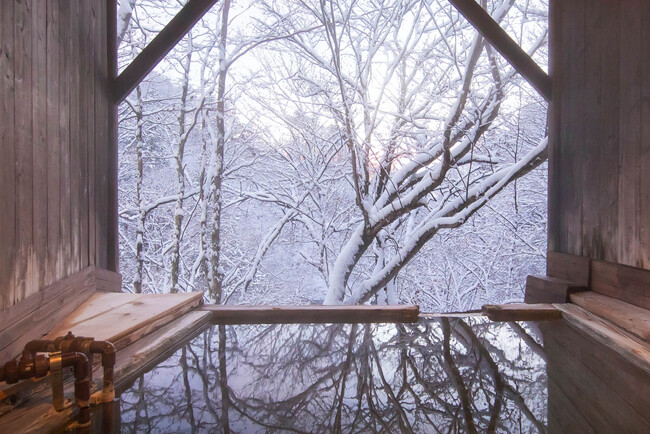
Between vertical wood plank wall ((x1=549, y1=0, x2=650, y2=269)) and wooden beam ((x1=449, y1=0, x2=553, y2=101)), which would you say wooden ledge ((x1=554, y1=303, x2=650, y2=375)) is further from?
wooden beam ((x1=449, y1=0, x2=553, y2=101))

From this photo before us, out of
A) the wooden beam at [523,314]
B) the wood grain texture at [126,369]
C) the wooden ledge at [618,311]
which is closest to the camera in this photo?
the wood grain texture at [126,369]

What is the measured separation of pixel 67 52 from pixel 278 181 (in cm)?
472

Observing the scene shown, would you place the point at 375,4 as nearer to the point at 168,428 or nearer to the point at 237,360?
the point at 237,360

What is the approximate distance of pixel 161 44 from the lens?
106 inches

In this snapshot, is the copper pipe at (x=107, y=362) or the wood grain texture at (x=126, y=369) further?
the copper pipe at (x=107, y=362)

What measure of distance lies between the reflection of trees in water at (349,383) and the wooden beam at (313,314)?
15 cm

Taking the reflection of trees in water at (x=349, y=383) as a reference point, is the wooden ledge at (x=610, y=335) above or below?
above

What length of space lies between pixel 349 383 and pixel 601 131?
1.89m

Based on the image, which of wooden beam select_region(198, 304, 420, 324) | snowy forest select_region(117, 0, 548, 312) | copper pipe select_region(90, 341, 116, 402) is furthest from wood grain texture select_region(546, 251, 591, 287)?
copper pipe select_region(90, 341, 116, 402)

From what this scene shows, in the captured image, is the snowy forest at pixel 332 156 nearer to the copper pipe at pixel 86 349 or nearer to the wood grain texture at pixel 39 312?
the wood grain texture at pixel 39 312

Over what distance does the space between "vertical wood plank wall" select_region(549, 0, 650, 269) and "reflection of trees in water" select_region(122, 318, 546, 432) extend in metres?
0.71

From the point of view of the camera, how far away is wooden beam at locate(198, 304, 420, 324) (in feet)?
7.97

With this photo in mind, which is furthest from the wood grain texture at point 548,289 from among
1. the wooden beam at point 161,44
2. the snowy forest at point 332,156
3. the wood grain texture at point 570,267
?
the wooden beam at point 161,44

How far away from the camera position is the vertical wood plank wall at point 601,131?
197 cm
